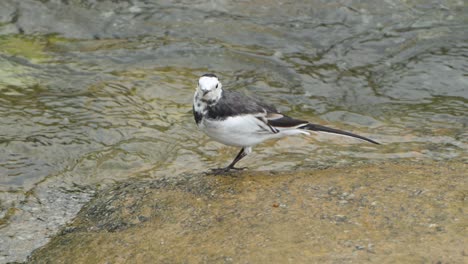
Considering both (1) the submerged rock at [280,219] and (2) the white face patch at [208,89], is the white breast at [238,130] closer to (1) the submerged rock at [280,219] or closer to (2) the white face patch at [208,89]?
(2) the white face patch at [208,89]

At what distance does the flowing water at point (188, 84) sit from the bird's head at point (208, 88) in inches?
50.3

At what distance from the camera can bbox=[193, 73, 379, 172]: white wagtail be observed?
5.98 meters

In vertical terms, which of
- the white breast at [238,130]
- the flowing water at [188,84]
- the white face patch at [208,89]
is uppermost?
the white face patch at [208,89]

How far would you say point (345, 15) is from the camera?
11.4 m

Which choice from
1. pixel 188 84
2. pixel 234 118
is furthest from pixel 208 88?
pixel 188 84

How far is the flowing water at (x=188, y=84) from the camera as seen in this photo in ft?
23.3

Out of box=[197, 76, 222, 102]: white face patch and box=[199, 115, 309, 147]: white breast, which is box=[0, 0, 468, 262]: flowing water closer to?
box=[199, 115, 309, 147]: white breast

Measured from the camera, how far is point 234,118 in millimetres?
6047

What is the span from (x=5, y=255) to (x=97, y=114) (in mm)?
2927

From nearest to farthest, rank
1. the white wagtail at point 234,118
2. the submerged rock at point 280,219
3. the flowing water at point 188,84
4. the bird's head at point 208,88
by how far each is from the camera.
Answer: the submerged rock at point 280,219, the bird's head at point 208,88, the white wagtail at point 234,118, the flowing water at point 188,84

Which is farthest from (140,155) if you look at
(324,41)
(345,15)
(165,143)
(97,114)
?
(345,15)

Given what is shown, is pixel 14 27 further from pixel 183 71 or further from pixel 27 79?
pixel 183 71

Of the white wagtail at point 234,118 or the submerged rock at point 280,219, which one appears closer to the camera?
the submerged rock at point 280,219

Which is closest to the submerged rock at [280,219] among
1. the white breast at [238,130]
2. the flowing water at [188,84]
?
the white breast at [238,130]
